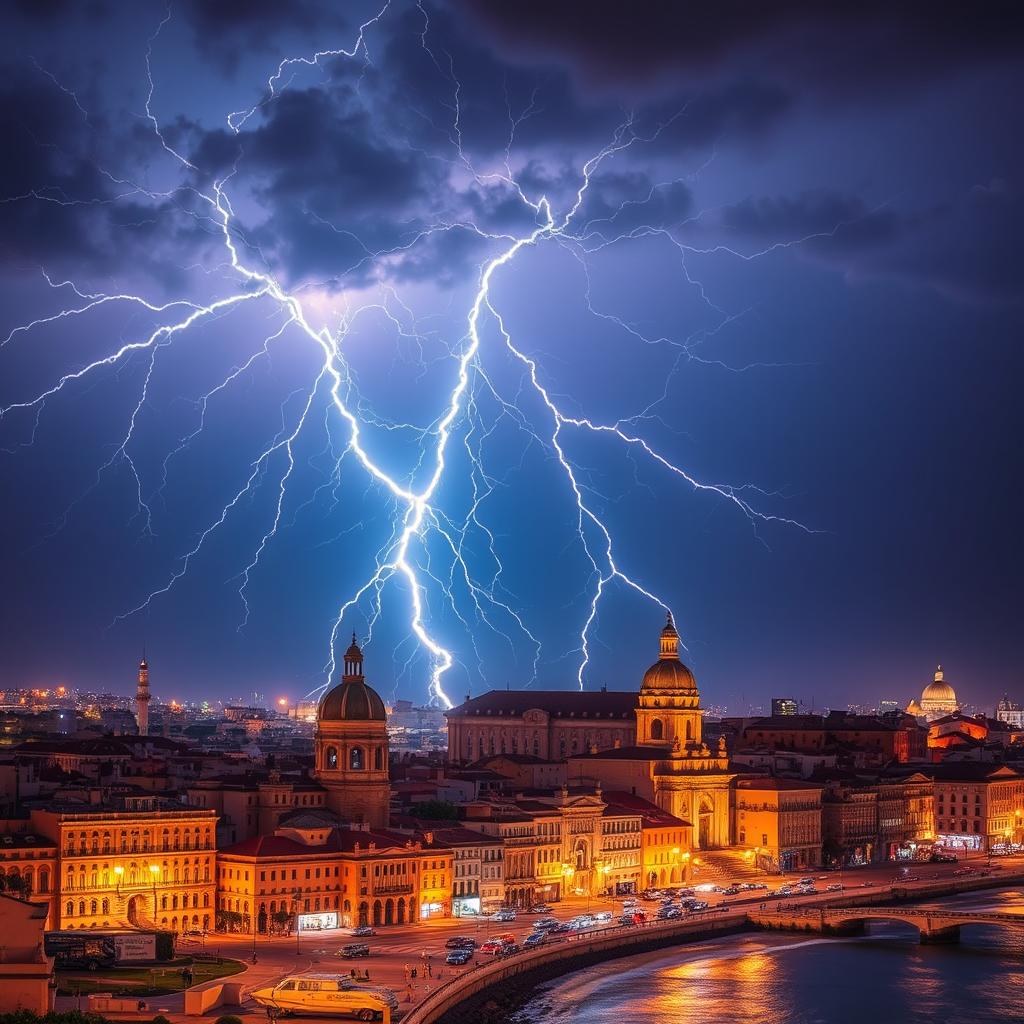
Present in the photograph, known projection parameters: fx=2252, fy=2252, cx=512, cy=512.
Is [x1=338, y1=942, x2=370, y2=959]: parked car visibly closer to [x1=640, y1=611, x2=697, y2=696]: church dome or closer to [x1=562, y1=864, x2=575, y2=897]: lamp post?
[x1=562, y1=864, x2=575, y2=897]: lamp post

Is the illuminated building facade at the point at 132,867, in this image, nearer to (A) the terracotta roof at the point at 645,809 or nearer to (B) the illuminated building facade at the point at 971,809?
(A) the terracotta roof at the point at 645,809

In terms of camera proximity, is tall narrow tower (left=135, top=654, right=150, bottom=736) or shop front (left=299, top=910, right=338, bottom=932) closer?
shop front (left=299, top=910, right=338, bottom=932)

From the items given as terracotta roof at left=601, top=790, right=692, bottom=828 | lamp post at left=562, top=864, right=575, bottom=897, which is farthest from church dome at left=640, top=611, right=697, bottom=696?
lamp post at left=562, top=864, right=575, bottom=897

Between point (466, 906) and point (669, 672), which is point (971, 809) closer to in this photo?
point (669, 672)

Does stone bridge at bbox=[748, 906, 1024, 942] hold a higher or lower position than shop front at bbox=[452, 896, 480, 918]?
lower

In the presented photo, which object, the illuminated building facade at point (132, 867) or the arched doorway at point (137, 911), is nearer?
the illuminated building facade at point (132, 867)

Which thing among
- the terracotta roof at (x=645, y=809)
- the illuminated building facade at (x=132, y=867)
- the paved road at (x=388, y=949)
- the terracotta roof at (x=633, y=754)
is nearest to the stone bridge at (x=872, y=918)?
the paved road at (x=388, y=949)
